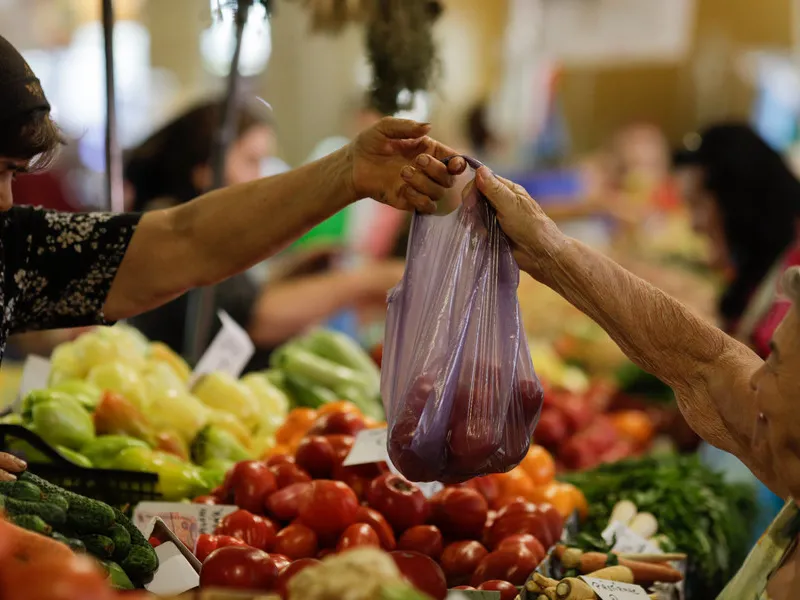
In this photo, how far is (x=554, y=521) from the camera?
2367 mm

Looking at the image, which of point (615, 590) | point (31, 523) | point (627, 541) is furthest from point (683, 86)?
point (31, 523)

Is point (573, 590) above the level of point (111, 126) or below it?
below

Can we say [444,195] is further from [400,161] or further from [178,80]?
[178,80]

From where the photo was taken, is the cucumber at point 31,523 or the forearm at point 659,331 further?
the forearm at point 659,331

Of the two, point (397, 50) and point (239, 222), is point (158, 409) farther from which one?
point (397, 50)

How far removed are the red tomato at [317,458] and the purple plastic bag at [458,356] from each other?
0.38 m

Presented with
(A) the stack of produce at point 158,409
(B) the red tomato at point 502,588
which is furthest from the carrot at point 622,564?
(A) the stack of produce at point 158,409

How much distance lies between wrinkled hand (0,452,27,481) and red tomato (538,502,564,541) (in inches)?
47.0

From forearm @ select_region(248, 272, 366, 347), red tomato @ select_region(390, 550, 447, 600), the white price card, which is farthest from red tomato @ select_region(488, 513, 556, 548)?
forearm @ select_region(248, 272, 366, 347)

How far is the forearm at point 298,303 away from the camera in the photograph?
15.8 ft

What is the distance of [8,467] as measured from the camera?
1.75 metres

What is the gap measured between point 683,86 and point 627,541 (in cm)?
1051

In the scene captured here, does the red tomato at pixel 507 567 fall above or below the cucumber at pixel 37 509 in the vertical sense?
below

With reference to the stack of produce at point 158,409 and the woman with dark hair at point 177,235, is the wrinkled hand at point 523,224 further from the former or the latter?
the stack of produce at point 158,409
